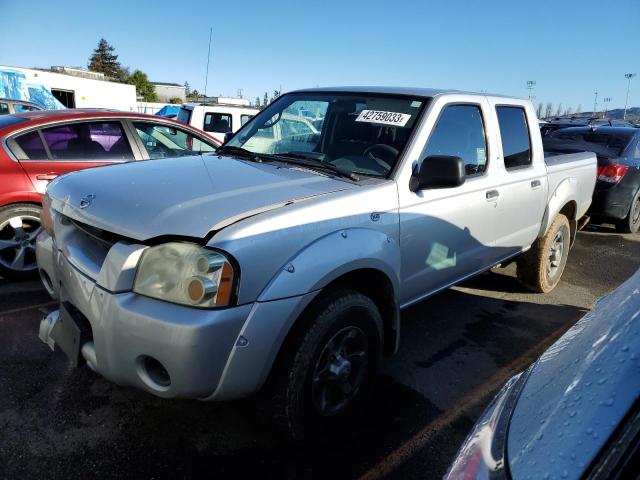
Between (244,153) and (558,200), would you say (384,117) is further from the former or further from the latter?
(558,200)

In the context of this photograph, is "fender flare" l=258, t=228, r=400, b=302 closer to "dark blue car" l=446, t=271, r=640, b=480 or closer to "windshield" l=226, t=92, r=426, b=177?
"windshield" l=226, t=92, r=426, b=177

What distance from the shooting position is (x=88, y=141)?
4918mm

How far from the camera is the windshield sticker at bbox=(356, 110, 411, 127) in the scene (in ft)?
10.2

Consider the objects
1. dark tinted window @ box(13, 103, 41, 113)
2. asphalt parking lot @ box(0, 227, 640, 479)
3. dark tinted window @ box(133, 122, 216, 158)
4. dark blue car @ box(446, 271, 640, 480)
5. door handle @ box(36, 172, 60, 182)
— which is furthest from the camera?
dark tinted window @ box(13, 103, 41, 113)

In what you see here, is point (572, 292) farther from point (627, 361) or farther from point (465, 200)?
point (627, 361)

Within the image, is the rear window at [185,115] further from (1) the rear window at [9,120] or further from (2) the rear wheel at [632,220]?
(2) the rear wheel at [632,220]

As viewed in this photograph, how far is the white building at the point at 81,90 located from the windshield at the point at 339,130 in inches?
1005

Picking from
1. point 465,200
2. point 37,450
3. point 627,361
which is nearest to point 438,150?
point 465,200

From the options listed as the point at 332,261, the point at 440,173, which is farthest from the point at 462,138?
the point at 332,261

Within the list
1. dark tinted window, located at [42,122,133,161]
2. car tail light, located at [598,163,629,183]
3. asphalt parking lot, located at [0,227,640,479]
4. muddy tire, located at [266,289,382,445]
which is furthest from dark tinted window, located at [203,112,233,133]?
muddy tire, located at [266,289,382,445]

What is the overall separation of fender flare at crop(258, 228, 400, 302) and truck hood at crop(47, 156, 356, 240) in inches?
10.6

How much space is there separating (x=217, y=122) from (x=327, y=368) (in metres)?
10.9

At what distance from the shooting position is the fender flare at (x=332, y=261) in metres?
2.11

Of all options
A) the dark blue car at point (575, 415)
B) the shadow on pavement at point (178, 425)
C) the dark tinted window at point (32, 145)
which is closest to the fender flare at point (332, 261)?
the shadow on pavement at point (178, 425)
